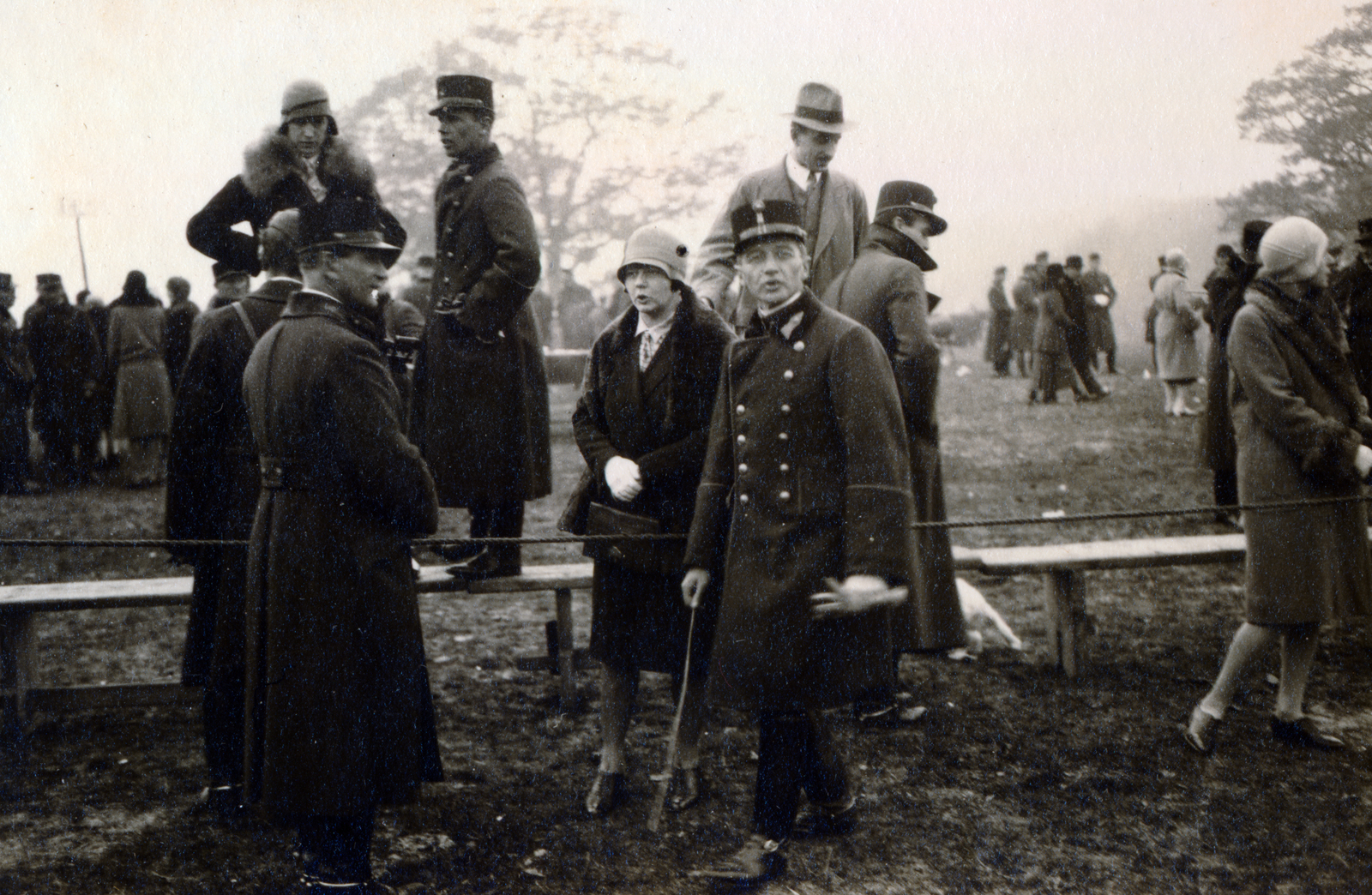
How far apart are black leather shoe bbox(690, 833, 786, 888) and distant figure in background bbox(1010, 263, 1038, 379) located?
20.3 metres

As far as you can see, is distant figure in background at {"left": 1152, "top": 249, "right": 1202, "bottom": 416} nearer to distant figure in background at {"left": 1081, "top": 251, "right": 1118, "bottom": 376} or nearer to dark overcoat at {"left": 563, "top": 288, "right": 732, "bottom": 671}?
distant figure in background at {"left": 1081, "top": 251, "right": 1118, "bottom": 376}

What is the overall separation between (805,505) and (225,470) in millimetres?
1931

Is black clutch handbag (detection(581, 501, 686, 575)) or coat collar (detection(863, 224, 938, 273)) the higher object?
coat collar (detection(863, 224, 938, 273))

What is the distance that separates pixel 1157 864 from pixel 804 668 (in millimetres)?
1228

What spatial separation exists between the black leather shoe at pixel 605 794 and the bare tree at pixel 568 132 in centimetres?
1389

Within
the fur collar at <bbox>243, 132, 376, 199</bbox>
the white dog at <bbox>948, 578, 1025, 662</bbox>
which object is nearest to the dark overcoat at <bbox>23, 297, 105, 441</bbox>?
the fur collar at <bbox>243, 132, 376, 199</bbox>

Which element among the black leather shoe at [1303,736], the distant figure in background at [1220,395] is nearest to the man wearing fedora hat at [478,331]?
the black leather shoe at [1303,736]

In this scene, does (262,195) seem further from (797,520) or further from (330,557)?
(797,520)

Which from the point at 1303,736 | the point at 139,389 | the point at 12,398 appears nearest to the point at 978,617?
the point at 1303,736

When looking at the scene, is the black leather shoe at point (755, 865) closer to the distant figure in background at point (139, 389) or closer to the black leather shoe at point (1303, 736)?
the black leather shoe at point (1303, 736)

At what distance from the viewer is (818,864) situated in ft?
12.5

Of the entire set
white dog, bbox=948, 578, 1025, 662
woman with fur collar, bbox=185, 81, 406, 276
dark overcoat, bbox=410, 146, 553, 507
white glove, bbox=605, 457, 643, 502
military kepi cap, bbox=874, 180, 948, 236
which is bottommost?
white dog, bbox=948, 578, 1025, 662

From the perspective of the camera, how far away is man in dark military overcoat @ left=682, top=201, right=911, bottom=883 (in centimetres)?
340

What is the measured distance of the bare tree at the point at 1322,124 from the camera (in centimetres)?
796
